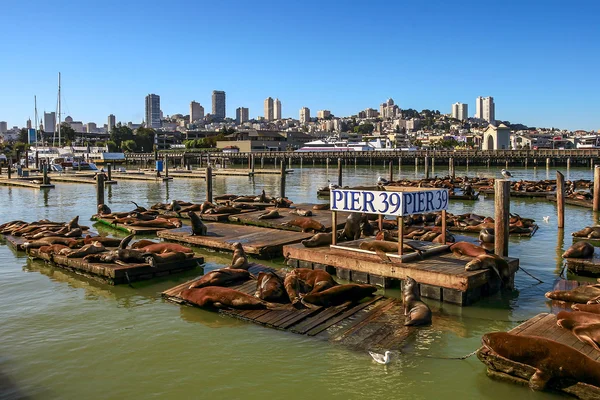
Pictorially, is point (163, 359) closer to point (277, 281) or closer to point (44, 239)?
point (277, 281)

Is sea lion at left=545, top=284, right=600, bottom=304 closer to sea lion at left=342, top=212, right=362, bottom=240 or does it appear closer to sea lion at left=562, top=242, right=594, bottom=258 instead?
sea lion at left=562, top=242, right=594, bottom=258

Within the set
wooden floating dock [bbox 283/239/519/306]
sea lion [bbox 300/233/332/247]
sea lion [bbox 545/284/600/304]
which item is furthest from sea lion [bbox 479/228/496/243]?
sea lion [bbox 545/284/600/304]

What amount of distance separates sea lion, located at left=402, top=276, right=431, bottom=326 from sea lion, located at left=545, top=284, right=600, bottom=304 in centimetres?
202

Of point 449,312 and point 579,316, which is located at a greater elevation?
point 579,316

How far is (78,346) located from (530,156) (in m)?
57.2

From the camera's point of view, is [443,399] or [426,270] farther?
[426,270]

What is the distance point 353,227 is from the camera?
36.4 ft

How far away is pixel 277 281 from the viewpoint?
7867 mm

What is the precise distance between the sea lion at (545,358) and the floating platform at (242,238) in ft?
22.0

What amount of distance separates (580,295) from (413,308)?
2.37m

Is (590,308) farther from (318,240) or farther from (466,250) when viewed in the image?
(318,240)

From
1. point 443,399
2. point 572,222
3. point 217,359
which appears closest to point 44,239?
point 217,359

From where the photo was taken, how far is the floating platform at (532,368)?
4.88 meters

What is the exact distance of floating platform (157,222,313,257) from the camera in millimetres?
11617
